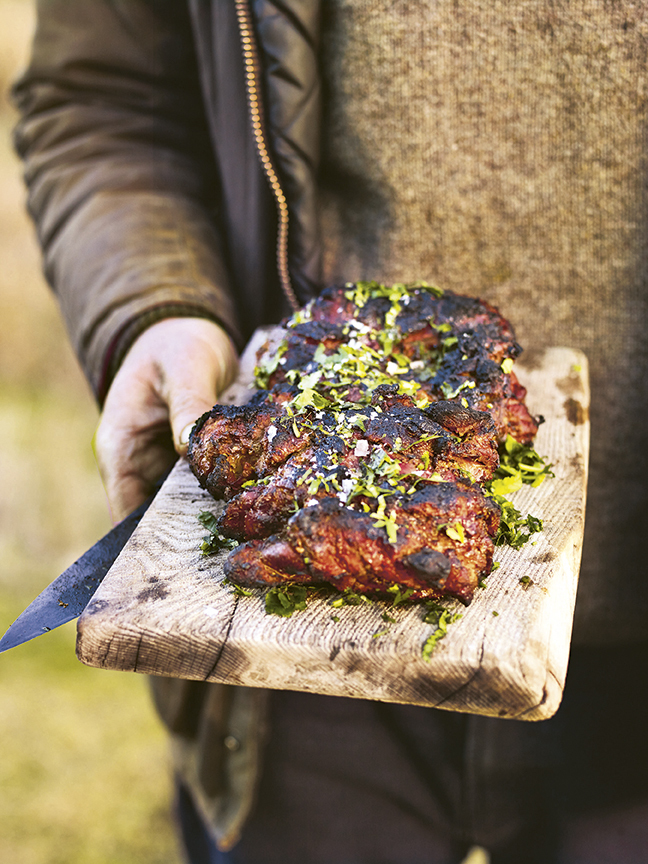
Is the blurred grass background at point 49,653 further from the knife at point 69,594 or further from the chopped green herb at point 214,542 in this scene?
the chopped green herb at point 214,542

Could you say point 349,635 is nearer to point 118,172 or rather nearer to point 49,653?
point 118,172

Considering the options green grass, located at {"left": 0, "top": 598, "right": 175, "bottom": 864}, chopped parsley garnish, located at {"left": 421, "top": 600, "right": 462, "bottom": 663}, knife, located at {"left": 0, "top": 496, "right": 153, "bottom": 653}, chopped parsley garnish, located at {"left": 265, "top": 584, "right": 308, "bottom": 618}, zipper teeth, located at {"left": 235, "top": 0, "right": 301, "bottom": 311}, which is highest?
zipper teeth, located at {"left": 235, "top": 0, "right": 301, "bottom": 311}

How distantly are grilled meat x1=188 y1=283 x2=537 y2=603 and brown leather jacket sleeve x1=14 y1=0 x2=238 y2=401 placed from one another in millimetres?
796

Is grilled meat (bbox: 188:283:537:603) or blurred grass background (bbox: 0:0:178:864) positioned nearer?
grilled meat (bbox: 188:283:537:603)

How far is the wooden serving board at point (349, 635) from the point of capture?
155 centimetres

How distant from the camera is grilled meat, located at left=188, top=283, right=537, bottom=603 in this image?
171 cm

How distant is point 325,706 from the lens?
10.9 ft

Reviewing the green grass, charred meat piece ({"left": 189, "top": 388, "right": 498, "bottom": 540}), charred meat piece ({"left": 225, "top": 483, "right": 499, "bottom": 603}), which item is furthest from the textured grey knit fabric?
the green grass

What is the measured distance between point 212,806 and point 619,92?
11.3 feet

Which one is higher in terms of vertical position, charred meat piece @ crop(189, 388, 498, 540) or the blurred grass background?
charred meat piece @ crop(189, 388, 498, 540)

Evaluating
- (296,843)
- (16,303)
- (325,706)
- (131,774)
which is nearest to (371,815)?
(296,843)

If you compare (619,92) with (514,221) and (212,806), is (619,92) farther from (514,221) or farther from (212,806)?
(212,806)

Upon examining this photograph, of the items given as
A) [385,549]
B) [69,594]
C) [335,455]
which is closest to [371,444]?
[335,455]

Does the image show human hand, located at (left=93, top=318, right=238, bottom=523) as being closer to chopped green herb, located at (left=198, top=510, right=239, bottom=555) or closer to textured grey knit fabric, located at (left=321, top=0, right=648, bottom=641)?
chopped green herb, located at (left=198, top=510, right=239, bottom=555)
